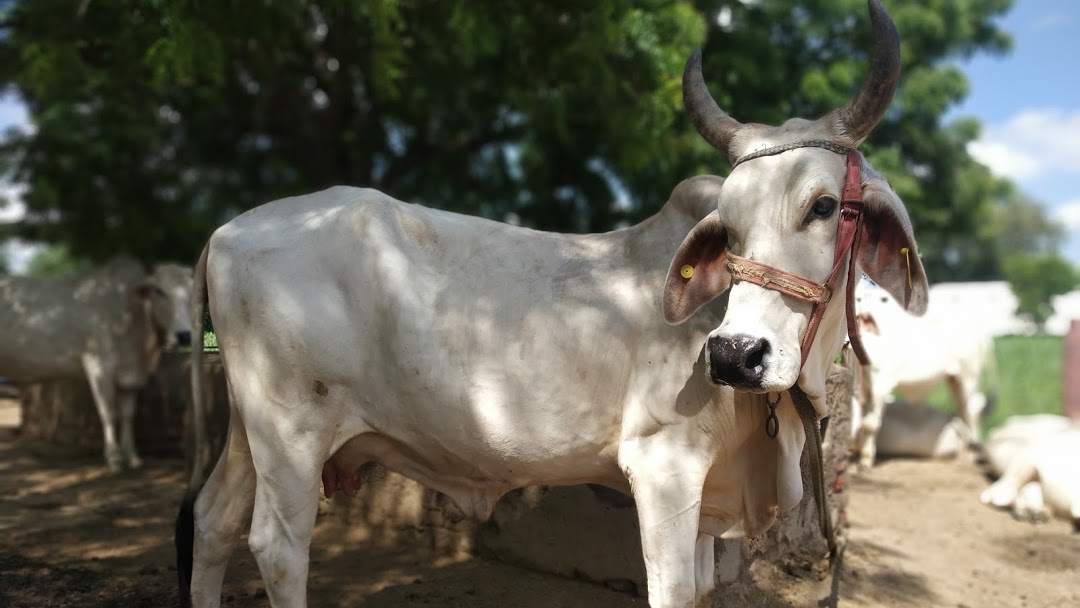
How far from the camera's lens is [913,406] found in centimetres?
992

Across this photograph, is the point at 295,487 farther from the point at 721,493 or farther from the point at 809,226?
the point at 809,226

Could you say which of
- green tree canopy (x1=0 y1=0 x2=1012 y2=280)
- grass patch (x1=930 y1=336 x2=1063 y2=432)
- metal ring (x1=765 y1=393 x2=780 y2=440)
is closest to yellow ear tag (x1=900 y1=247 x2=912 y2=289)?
metal ring (x1=765 y1=393 x2=780 y2=440)

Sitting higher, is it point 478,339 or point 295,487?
point 478,339

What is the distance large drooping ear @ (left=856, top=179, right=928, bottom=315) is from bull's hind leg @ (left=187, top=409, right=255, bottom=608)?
93.1 inches

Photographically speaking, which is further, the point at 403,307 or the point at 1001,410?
the point at 1001,410

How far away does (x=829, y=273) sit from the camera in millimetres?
2525

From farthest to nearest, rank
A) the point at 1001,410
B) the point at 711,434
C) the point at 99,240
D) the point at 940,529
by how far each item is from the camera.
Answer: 1. the point at 1001,410
2. the point at 99,240
3. the point at 940,529
4. the point at 711,434

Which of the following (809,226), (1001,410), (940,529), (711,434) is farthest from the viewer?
(1001,410)

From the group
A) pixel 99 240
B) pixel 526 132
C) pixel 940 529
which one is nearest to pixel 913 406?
pixel 940 529

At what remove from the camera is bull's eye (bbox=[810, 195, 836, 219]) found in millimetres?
2514

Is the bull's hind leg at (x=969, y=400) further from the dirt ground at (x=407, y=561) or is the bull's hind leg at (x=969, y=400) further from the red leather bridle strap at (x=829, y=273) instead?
the red leather bridle strap at (x=829, y=273)

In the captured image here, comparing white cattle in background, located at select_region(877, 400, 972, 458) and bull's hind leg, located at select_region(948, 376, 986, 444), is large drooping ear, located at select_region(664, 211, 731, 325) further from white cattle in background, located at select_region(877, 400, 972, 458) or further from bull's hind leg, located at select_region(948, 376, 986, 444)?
bull's hind leg, located at select_region(948, 376, 986, 444)

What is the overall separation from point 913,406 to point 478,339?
27.3 feet

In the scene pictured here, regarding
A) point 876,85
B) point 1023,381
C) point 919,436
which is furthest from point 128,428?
point 1023,381
